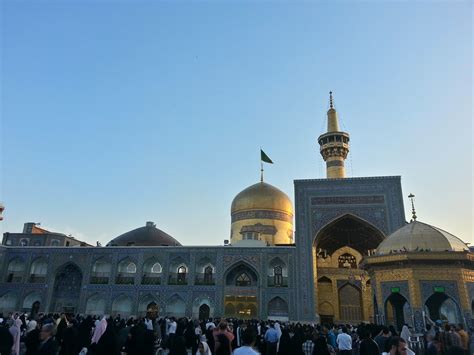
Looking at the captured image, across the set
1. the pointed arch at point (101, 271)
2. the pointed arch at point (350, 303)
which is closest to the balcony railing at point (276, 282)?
the pointed arch at point (350, 303)

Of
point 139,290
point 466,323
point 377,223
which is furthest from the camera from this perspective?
point 139,290

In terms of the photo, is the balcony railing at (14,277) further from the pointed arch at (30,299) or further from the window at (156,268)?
the window at (156,268)

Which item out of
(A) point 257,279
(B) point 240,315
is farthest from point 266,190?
(B) point 240,315

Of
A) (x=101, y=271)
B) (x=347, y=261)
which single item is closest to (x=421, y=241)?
(x=347, y=261)

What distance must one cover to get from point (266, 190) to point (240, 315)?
12.0 meters

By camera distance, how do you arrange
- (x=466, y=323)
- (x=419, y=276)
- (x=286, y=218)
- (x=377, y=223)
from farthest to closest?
(x=286, y=218) < (x=377, y=223) < (x=419, y=276) < (x=466, y=323)

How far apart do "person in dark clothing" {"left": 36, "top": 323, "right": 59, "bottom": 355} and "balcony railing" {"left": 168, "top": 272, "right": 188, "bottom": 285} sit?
20.5 metres

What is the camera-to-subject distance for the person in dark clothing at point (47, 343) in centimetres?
429

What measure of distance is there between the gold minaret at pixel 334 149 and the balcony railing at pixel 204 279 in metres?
11.2

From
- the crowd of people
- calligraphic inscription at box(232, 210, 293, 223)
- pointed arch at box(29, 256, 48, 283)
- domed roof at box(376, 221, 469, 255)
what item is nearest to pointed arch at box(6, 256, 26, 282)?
pointed arch at box(29, 256, 48, 283)

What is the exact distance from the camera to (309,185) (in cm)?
2473

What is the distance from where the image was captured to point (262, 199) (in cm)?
3155

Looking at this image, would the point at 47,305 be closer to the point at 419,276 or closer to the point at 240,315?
→ the point at 240,315

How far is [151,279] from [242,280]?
597 centimetres
